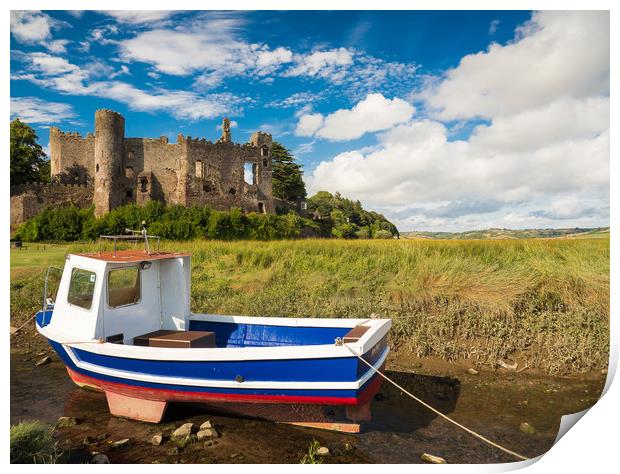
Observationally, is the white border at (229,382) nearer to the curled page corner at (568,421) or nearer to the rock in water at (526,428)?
the rock in water at (526,428)

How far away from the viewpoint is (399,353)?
19.3 feet

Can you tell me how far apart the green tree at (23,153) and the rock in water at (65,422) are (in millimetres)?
16592

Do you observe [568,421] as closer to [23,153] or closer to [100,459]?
[100,459]

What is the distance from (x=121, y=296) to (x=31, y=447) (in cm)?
159

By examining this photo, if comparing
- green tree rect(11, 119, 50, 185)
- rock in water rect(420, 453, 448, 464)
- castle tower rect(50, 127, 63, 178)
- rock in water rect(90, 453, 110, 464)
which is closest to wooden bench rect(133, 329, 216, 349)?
rock in water rect(90, 453, 110, 464)

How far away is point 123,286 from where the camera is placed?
15.7 ft

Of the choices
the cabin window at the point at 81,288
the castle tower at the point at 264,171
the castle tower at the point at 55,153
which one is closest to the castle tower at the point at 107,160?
the castle tower at the point at 55,153

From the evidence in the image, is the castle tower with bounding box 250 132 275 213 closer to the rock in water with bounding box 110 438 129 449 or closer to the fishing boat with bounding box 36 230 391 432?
the fishing boat with bounding box 36 230 391 432

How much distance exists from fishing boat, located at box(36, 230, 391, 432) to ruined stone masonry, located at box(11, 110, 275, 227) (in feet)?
56.0

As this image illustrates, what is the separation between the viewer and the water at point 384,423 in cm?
370

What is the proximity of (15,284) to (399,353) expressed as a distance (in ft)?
22.4

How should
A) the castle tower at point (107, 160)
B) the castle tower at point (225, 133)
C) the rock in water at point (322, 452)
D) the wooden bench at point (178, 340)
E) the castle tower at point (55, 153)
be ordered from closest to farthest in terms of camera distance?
the rock in water at point (322, 452) → the wooden bench at point (178, 340) → the castle tower at point (107, 160) → the castle tower at point (55, 153) → the castle tower at point (225, 133)

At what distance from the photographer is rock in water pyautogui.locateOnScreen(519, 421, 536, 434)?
13.2 feet

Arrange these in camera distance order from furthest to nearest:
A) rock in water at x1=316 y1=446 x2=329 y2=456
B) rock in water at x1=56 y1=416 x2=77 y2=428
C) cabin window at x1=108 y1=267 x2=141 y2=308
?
cabin window at x1=108 y1=267 x2=141 y2=308 → rock in water at x1=56 y1=416 x2=77 y2=428 → rock in water at x1=316 y1=446 x2=329 y2=456
